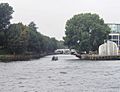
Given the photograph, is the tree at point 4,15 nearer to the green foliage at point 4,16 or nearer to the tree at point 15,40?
the green foliage at point 4,16

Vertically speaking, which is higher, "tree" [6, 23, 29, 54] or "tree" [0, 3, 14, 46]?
"tree" [0, 3, 14, 46]

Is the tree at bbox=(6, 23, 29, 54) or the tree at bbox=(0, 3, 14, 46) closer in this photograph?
the tree at bbox=(6, 23, 29, 54)

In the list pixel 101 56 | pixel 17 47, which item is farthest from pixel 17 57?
pixel 101 56

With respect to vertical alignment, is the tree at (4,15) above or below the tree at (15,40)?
above

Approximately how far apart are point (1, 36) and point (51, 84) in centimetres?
12524

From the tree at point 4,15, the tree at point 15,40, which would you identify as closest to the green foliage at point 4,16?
the tree at point 4,15

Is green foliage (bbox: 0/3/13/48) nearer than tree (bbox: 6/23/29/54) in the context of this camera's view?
No

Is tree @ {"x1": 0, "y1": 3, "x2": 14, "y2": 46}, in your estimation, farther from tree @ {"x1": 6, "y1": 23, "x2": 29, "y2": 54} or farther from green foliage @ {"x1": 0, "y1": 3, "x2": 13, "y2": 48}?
tree @ {"x1": 6, "y1": 23, "x2": 29, "y2": 54}

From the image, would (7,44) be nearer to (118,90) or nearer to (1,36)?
(1,36)

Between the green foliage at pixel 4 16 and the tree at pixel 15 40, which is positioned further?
the green foliage at pixel 4 16

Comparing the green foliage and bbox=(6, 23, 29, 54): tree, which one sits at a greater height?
the green foliage

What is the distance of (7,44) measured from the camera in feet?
620

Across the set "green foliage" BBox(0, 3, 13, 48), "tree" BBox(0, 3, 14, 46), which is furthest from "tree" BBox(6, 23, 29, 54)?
"tree" BBox(0, 3, 14, 46)

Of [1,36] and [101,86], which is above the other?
[1,36]
